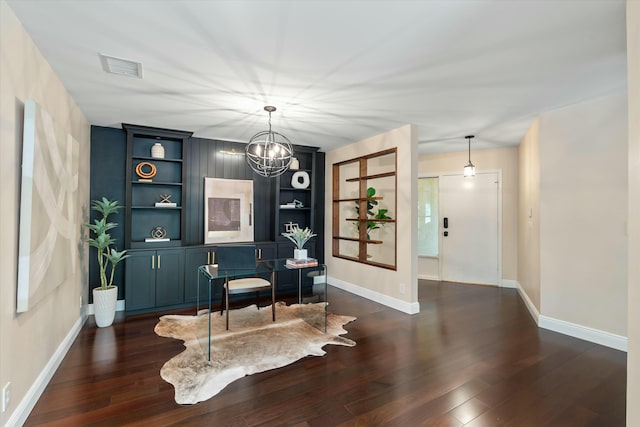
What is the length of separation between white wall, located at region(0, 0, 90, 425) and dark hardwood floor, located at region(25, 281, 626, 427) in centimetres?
23

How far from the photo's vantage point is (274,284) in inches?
153

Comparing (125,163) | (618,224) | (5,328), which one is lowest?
(5,328)

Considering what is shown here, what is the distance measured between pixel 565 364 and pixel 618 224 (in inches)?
58.1

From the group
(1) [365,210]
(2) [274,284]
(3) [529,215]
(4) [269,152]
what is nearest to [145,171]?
(4) [269,152]

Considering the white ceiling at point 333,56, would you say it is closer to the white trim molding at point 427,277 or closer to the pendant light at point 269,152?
the pendant light at point 269,152

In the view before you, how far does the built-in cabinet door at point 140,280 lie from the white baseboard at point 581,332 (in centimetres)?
484

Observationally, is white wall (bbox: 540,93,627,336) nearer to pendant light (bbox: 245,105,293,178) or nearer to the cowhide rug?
the cowhide rug

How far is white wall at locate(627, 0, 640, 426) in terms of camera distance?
1.51 m

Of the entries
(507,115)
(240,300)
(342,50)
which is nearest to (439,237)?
(507,115)

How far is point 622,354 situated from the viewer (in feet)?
9.64

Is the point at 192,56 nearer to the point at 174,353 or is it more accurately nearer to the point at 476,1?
the point at 476,1

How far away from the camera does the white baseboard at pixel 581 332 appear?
307 centimetres

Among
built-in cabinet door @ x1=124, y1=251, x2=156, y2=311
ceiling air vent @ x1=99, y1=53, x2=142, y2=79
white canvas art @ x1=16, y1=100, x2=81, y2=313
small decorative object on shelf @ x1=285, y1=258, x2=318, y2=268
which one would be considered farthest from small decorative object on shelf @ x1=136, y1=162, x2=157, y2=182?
small decorative object on shelf @ x1=285, y1=258, x2=318, y2=268

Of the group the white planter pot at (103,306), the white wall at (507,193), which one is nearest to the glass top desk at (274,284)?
the white planter pot at (103,306)
